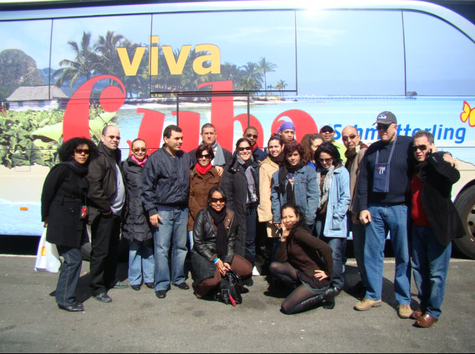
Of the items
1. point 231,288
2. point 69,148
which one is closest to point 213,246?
point 231,288

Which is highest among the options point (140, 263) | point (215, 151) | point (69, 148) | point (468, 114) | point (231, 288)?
point (468, 114)

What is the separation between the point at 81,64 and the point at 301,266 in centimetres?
437

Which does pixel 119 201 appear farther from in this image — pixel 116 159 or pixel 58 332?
pixel 58 332

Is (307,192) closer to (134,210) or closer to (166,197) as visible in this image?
(166,197)

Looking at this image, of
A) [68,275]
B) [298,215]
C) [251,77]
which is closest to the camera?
[68,275]

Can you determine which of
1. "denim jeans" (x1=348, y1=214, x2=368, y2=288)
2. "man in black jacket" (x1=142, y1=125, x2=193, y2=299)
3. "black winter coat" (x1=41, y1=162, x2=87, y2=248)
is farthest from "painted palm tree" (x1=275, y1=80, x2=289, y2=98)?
"black winter coat" (x1=41, y1=162, x2=87, y2=248)

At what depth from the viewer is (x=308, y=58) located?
5.95 meters

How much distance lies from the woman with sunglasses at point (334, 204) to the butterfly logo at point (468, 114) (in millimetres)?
2517

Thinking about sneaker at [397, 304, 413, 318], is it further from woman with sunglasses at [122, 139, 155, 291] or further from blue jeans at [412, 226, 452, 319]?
woman with sunglasses at [122, 139, 155, 291]

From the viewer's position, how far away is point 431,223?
3.85 m

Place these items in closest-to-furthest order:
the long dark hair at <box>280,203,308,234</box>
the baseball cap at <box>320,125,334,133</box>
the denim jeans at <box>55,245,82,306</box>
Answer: the denim jeans at <box>55,245,82,306</box>, the long dark hair at <box>280,203,308,234</box>, the baseball cap at <box>320,125,334,133</box>

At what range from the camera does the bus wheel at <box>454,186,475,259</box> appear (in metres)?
6.01

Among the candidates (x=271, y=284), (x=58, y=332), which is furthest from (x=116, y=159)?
(x=271, y=284)

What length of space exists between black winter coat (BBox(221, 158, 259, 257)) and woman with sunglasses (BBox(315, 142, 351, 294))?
0.92 metres
